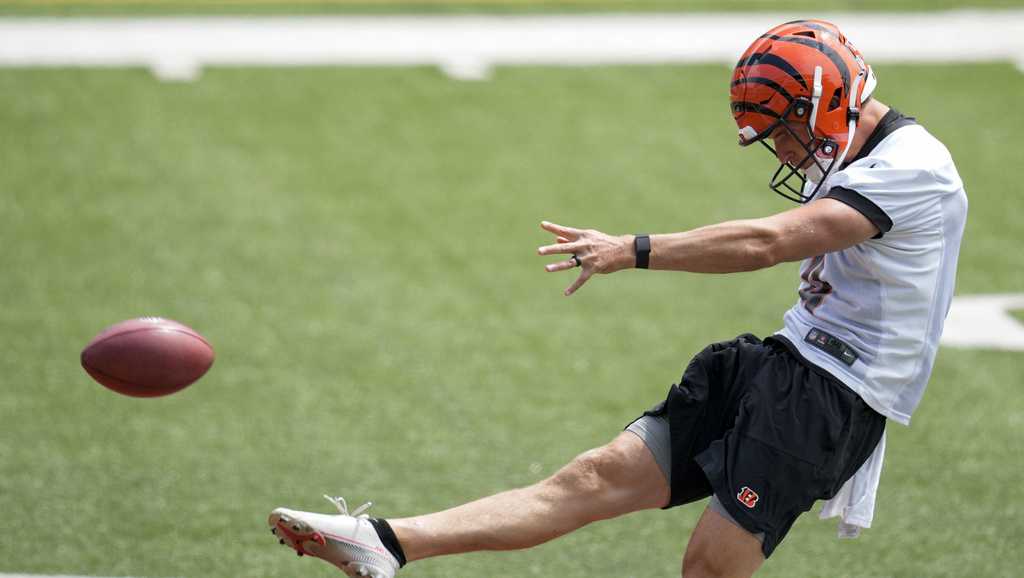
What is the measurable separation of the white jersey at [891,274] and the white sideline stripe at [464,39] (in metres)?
7.39

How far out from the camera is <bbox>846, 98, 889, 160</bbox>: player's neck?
4781 millimetres

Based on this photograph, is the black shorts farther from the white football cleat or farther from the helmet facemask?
the white football cleat

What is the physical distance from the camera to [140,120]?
11.0 meters

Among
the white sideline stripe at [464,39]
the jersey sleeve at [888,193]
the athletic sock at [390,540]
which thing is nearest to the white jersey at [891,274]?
the jersey sleeve at [888,193]

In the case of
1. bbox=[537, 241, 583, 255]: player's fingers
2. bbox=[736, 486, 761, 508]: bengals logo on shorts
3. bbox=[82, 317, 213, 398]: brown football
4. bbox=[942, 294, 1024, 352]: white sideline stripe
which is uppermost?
bbox=[82, 317, 213, 398]: brown football

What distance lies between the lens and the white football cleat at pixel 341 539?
4809 mm

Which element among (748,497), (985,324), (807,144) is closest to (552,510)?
(748,497)

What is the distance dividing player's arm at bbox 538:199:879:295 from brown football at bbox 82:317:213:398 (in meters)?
1.70

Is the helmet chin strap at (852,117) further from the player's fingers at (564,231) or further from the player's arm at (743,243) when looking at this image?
the player's fingers at (564,231)

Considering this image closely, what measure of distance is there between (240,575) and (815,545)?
238cm

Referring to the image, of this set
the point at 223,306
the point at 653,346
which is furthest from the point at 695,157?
the point at 223,306

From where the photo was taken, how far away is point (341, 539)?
4836 millimetres

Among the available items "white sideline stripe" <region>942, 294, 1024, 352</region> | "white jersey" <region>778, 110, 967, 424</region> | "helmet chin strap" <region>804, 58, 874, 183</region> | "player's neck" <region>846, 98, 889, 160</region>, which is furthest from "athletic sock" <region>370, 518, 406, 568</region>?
"white sideline stripe" <region>942, 294, 1024, 352</region>

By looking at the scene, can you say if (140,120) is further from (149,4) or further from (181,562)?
(181,562)
